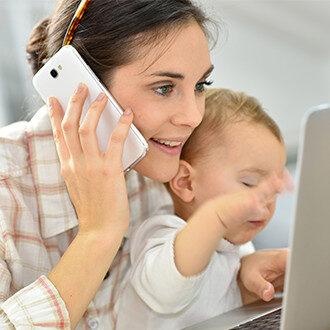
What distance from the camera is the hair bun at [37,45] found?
3.81ft

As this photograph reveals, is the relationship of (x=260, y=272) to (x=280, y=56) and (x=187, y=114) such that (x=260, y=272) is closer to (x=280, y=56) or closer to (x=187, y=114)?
(x=187, y=114)

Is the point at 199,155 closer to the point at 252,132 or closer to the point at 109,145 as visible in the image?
the point at 252,132

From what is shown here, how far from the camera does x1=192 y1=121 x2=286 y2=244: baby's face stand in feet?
3.55

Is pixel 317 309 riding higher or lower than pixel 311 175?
lower

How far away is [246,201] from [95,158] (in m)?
0.34

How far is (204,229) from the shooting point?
0.85 metres

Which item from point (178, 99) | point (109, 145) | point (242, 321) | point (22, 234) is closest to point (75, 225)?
point (22, 234)

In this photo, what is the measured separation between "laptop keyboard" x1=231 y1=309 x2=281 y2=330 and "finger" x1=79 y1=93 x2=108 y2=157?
42 centimetres

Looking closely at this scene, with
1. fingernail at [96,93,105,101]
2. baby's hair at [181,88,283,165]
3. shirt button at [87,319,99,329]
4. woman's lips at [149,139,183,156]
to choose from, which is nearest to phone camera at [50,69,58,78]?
fingernail at [96,93,105,101]

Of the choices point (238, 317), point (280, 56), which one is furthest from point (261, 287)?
point (280, 56)

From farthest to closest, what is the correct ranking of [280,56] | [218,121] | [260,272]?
[280,56]
[218,121]
[260,272]

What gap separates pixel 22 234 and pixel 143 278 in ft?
0.84

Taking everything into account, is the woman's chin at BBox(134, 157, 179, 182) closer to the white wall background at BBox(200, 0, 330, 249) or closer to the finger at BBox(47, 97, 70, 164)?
the finger at BBox(47, 97, 70, 164)

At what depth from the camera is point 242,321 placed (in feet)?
2.55
